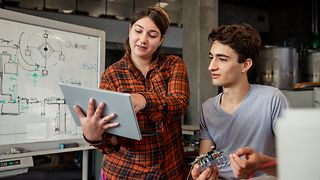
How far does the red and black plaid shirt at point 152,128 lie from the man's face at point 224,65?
0.62ft

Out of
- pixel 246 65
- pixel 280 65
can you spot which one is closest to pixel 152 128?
pixel 246 65

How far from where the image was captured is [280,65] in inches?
202

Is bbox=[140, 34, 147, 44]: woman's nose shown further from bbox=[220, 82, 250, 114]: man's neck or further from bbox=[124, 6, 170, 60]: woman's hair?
bbox=[220, 82, 250, 114]: man's neck

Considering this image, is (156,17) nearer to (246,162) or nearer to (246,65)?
(246,65)

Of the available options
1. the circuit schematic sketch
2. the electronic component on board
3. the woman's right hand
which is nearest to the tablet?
the woman's right hand

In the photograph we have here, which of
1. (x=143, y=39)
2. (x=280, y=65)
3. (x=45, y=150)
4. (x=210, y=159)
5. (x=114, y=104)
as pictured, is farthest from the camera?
(x=280, y=65)

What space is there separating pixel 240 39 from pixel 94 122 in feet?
2.49

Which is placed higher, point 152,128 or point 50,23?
point 50,23

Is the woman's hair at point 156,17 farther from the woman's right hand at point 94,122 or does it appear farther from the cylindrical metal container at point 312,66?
the cylindrical metal container at point 312,66

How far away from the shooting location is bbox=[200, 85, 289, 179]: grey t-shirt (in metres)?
1.36

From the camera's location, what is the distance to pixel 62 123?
7.16 ft

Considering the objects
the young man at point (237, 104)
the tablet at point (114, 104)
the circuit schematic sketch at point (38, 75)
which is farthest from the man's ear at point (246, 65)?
the circuit schematic sketch at point (38, 75)

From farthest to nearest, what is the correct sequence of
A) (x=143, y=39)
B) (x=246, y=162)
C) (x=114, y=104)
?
(x=143, y=39) < (x=114, y=104) < (x=246, y=162)

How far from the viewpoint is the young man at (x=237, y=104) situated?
1367 mm
